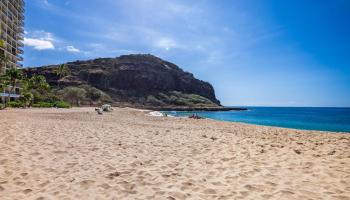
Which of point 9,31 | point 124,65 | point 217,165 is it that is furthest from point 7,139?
point 124,65

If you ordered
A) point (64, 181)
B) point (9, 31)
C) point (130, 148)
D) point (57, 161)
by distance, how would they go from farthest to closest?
point (9, 31) < point (130, 148) < point (57, 161) < point (64, 181)

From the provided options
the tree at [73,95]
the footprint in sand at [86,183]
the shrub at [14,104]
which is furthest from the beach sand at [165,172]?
the tree at [73,95]

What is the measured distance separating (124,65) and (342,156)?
159m

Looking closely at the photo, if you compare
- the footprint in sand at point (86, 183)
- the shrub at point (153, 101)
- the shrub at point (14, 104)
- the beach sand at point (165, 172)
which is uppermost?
the shrub at point (153, 101)

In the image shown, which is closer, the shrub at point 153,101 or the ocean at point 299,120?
the ocean at point 299,120

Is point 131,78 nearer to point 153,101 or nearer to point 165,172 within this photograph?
point 153,101

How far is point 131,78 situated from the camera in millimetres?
153250

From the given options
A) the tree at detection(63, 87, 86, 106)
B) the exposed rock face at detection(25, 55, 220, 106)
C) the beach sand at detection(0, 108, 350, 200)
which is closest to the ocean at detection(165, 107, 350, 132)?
the beach sand at detection(0, 108, 350, 200)

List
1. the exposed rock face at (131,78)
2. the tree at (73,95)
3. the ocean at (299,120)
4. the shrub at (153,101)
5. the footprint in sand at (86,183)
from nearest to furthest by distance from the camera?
1. the footprint in sand at (86,183)
2. the ocean at (299,120)
3. the tree at (73,95)
4. the exposed rock face at (131,78)
5. the shrub at (153,101)

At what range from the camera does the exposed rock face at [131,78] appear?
139375 millimetres

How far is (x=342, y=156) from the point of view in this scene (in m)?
7.89

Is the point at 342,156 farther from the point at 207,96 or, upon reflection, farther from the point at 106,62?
the point at 207,96

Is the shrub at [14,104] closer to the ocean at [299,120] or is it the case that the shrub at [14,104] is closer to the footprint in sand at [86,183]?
the ocean at [299,120]

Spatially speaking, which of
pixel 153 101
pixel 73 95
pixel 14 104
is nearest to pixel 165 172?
pixel 14 104
